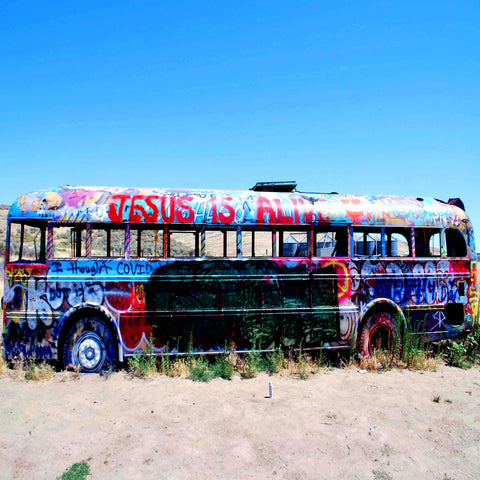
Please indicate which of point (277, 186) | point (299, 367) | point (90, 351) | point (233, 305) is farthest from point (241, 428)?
point (277, 186)

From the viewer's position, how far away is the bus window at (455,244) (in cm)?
793

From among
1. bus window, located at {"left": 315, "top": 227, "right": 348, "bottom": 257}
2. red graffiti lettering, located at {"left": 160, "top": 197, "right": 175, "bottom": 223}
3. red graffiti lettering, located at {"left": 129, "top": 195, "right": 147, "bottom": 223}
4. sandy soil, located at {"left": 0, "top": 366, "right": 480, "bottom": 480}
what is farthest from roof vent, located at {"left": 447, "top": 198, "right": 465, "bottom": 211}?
red graffiti lettering, located at {"left": 129, "top": 195, "right": 147, "bottom": 223}

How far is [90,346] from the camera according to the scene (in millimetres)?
6406

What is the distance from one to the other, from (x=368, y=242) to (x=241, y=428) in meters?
4.78

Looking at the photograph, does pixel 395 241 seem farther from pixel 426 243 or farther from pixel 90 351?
pixel 90 351

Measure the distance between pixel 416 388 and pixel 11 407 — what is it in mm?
5830

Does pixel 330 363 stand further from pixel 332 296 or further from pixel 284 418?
pixel 284 418

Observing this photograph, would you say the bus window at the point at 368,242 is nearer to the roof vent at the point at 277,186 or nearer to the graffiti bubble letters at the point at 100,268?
the roof vent at the point at 277,186

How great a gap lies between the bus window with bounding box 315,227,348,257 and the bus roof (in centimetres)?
22

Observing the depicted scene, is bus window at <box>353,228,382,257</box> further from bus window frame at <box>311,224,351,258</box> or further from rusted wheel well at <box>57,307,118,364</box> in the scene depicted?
rusted wheel well at <box>57,307,118,364</box>

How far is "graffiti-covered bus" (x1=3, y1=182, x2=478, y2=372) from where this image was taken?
6.35 metres

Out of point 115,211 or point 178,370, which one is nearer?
point 178,370

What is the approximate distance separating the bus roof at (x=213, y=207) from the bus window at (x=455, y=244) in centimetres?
46

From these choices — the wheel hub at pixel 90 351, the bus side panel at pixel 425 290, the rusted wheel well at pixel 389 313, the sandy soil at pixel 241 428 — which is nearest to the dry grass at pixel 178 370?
the sandy soil at pixel 241 428
